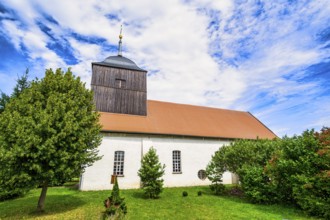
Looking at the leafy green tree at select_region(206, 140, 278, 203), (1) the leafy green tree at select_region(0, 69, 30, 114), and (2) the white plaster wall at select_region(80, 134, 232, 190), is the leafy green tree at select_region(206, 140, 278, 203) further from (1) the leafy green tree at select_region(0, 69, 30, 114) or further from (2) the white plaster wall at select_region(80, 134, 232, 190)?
(1) the leafy green tree at select_region(0, 69, 30, 114)

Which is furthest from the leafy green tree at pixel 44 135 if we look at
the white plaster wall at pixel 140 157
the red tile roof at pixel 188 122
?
the red tile roof at pixel 188 122

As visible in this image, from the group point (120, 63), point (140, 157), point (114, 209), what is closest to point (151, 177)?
point (140, 157)

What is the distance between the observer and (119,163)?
61.0 ft

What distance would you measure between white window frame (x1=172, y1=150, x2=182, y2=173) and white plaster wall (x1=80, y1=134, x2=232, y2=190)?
1.02 ft

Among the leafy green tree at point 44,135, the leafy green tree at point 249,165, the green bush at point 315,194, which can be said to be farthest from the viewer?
the leafy green tree at point 249,165

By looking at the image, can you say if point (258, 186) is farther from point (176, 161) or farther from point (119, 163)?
point (119, 163)

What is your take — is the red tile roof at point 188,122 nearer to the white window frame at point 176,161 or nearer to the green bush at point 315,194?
the white window frame at point 176,161

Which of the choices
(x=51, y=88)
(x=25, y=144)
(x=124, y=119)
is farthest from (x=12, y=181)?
(x=124, y=119)

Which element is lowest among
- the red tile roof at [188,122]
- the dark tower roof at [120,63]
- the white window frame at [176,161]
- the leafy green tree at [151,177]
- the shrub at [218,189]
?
the shrub at [218,189]

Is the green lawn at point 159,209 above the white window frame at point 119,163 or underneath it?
underneath

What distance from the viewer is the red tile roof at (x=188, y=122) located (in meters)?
19.9

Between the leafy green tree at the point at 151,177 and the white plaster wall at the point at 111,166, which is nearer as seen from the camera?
the leafy green tree at the point at 151,177

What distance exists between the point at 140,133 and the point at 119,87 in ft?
19.3

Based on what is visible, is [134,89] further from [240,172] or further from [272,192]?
[272,192]
